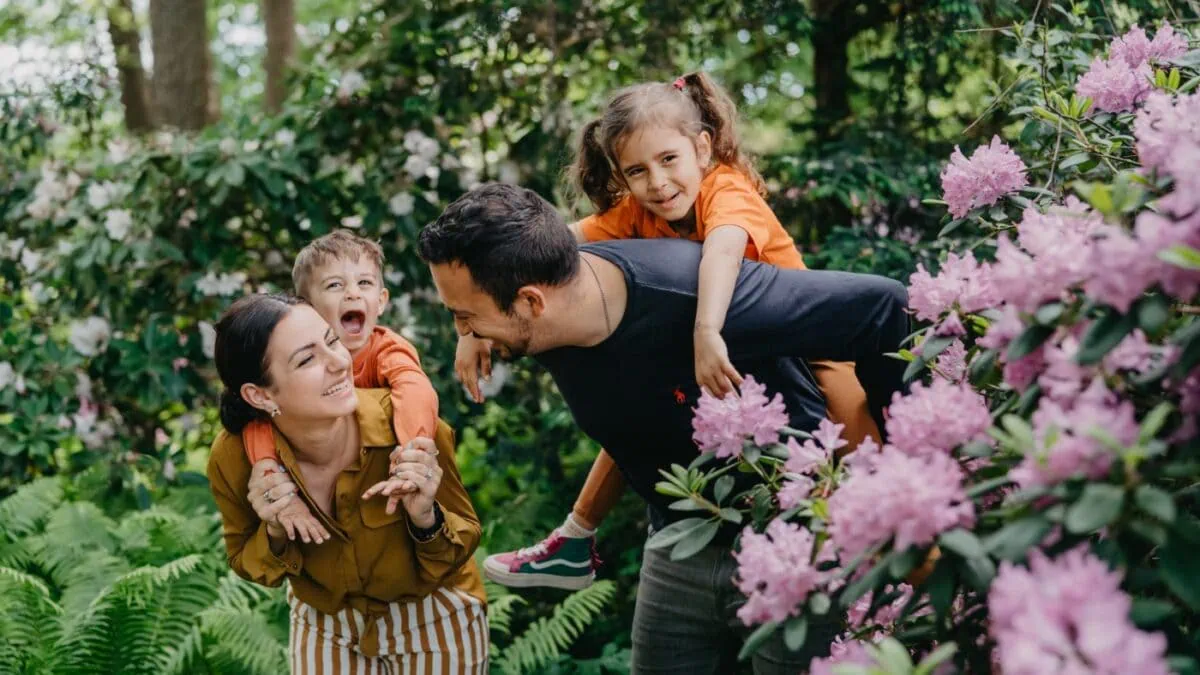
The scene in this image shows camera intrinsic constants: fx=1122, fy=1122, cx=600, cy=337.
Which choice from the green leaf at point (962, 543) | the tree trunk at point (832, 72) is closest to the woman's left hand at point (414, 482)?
the green leaf at point (962, 543)

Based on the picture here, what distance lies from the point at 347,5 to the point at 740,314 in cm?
825

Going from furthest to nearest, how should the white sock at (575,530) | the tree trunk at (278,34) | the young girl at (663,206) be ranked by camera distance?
the tree trunk at (278,34) → the white sock at (575,530) → the young girl at (663,206)

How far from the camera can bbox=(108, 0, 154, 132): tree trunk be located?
641 cm

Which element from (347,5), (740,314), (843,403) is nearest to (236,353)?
(740,314)

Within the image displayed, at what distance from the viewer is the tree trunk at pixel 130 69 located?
641 centimetres

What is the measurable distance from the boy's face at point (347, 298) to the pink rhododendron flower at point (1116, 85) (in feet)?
5.37

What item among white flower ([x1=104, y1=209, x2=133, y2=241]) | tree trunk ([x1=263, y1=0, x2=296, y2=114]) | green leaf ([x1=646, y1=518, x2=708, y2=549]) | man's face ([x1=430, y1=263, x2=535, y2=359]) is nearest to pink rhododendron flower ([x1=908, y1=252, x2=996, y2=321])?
green leaf ([x1=646, y1=518, x2=708, y2=549])

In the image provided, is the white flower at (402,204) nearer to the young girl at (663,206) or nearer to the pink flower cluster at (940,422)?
the young girl at (663,206)

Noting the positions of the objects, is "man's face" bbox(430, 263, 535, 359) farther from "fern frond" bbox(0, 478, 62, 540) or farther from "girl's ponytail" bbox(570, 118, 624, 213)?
"fern frond" bbox(0, 478, 62, 540)

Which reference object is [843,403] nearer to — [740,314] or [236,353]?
[740,314]

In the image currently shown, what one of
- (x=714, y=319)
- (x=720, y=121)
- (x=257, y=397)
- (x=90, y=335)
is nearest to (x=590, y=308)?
(x=714, y=319)

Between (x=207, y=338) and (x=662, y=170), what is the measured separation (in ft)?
8.06

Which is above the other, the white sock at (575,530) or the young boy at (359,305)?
the young boy at (359,305)

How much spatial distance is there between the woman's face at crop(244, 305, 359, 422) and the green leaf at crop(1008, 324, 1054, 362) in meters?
1.40
